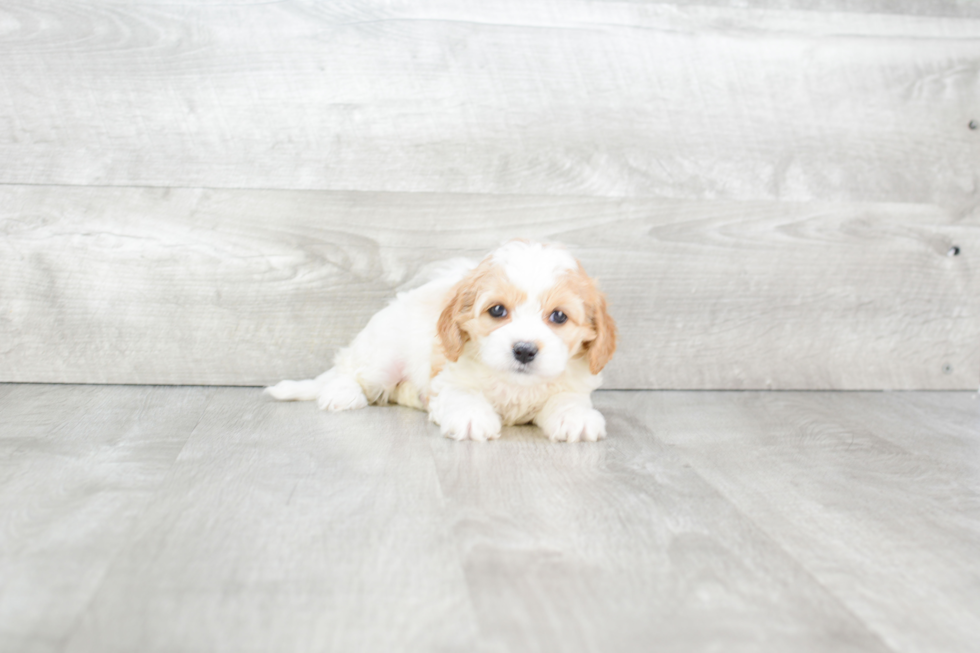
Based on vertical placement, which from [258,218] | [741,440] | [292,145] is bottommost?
[741,440]

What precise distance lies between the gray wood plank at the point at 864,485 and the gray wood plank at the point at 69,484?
98cm

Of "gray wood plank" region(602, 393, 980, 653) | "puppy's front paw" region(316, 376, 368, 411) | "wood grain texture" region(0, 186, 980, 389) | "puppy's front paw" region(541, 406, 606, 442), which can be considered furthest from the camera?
"wood grain texture" region(0, 186, 980, 389)

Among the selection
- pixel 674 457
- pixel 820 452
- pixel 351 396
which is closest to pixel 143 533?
pixel 351 396

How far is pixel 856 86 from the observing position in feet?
7.89

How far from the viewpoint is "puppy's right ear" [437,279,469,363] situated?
1.79m

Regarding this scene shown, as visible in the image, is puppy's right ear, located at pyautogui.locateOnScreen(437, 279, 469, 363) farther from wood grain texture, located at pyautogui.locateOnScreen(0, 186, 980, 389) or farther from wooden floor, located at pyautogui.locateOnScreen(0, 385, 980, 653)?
wood grain texture, located at pyautogui.locateOnScreen(0, 186, 980, 389)

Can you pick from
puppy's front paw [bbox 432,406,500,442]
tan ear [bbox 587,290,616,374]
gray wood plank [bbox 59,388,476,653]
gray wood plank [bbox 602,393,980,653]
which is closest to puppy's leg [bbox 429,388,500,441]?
puppy's front paw [bbox 432,406,500,442]

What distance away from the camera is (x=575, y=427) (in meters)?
1.77

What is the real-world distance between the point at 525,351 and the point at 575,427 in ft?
0.75

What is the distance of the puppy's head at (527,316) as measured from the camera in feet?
5.55

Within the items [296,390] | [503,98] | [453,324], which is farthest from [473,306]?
Result: [503,98]

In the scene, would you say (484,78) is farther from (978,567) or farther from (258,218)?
(978,567)

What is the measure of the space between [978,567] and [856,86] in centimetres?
166

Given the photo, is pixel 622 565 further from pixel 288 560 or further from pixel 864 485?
pixel 864 485
